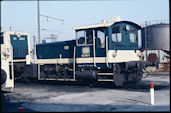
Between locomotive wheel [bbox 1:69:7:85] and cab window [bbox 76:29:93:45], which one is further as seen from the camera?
cab window [bbox 76:29:93:45]

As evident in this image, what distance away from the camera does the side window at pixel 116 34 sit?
11534mm

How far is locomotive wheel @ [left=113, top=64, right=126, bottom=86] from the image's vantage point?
1108cm

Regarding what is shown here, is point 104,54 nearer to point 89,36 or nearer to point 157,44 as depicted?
point 89,36

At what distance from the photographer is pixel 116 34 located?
460 inches

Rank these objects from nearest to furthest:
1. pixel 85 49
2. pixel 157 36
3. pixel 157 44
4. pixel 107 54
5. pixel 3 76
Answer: pixel 3 76 < pixel 107 54 < pixel 85 49 < pixel 157 44 < pixel 157 36

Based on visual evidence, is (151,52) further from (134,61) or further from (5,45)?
(5,45)

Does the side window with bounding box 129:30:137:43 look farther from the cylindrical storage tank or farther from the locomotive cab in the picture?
the cylindrical storage tank

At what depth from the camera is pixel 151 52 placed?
794 inches

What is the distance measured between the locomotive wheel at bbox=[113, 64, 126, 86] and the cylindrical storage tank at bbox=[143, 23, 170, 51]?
30.7 ft

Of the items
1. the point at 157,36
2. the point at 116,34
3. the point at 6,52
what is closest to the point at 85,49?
the point at 116,34

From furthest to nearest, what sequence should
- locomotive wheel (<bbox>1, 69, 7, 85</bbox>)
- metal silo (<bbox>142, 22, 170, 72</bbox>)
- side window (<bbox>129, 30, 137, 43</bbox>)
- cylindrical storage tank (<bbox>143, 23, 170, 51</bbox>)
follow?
cylindrical storage tank (<bbox>143, 23, 170, 51</bbox>), metal silo (<bbox>142, 22, 170, 72</bbox>), side window (<bbox>129, 30, 137, 43</bbox>), locomotive wheel (<bbox>1, 69, 7, 85</bbox>)

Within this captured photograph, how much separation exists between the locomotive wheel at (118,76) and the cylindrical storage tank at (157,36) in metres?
9.34

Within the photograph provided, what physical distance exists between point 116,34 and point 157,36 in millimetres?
9970

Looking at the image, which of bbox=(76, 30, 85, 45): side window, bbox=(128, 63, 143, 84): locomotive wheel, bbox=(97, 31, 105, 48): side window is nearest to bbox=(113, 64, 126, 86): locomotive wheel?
bbox=(128, 63, 143, 84): locomotive wheel
